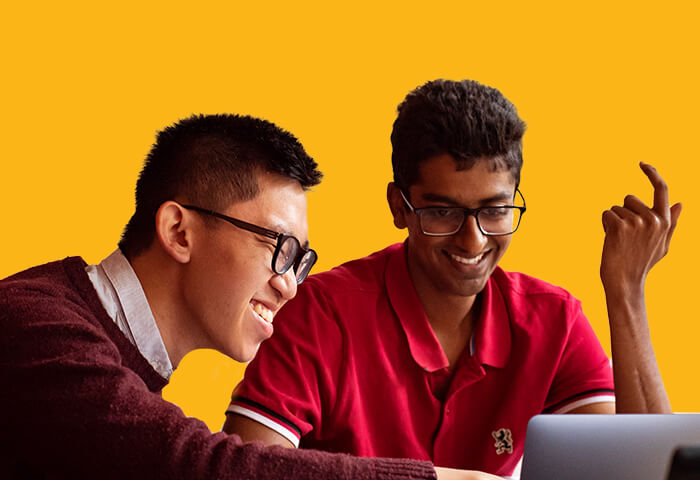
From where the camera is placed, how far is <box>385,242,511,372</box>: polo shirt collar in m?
2.17

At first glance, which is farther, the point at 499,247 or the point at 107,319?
the point at 499,247

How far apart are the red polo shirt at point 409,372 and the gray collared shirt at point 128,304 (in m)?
0.42

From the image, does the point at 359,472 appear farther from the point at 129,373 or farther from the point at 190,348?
the point at 190,348

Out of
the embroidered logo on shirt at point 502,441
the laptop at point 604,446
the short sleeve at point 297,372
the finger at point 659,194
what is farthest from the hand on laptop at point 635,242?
the laptop at point 604,446

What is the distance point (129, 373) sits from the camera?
52.5 inches

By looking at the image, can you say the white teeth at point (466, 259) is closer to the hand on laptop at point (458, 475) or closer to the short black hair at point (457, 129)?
the short black hair at point (457, 129)

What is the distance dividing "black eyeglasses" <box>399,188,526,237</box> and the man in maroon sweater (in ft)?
1.38

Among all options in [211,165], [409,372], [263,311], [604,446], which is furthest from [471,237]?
[604,446]

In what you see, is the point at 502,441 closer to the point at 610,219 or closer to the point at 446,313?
the point at 446,313

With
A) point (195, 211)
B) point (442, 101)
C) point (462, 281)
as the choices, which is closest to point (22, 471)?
point (195, 211)

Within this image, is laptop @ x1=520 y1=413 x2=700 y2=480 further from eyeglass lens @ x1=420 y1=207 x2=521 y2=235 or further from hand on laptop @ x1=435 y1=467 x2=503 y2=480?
eyeglass lens @ x1=420 y1=207 x2=521 y2=235

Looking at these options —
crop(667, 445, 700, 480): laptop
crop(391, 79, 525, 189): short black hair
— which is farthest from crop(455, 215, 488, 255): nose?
crop(667, 445, 700, 480): laptop

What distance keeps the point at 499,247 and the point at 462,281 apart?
0.42 ft

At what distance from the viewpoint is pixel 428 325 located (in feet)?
7.22
